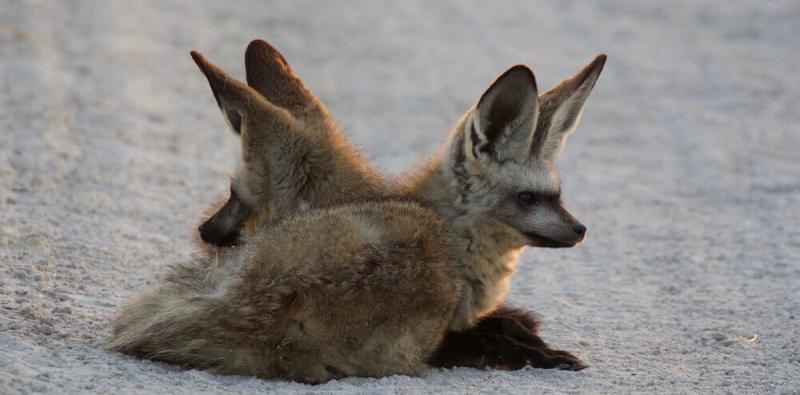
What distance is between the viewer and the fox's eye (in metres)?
6.78

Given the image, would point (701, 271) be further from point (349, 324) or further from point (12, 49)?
point (12, 49)

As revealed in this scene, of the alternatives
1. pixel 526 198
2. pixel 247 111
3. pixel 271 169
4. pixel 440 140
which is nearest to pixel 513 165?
pixel 526 198

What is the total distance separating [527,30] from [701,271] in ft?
36.6

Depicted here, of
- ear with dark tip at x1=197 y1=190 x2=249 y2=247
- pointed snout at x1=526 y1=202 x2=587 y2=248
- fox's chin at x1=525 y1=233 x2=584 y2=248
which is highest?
pointed snout at x1=526 y1=202 x2=587 y2=248

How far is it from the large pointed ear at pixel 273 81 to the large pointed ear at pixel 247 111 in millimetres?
566

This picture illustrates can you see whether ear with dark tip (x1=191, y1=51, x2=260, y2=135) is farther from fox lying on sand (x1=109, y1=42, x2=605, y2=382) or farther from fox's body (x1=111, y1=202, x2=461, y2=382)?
fox's body (x1=111, y1=202, x2=461, y2=382)

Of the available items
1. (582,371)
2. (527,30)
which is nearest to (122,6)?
(527,30)

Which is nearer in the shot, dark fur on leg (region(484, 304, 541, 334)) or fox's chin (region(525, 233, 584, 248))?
fox's chin (region(525, 233, 584, 248))

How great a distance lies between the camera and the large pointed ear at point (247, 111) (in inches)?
264

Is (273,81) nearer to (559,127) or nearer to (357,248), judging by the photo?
(559,127)

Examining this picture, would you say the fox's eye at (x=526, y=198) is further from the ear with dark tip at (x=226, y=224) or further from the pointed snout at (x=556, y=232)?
the ear with dark tip at (x=226, y=224)

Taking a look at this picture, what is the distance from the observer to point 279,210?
696 centimetres

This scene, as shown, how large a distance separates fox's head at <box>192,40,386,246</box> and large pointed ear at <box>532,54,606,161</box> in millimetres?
1052

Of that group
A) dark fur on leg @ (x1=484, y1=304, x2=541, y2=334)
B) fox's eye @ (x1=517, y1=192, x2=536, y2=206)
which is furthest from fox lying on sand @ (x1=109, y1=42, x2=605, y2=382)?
dark fur on leg @ (x1=484, y1=304, x2=541, y2=334)
